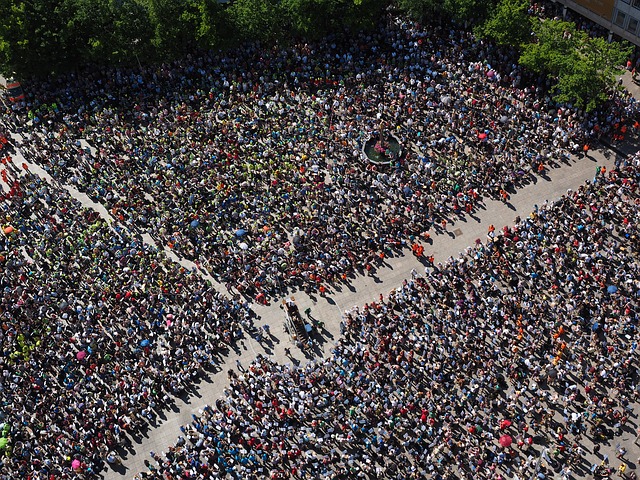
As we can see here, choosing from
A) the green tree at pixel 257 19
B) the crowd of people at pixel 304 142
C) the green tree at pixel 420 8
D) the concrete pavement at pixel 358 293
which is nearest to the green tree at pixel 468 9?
the green tree at pixel 420 8

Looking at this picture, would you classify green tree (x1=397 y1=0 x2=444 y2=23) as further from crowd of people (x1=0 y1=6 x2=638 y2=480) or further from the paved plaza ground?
the paved plaza ground

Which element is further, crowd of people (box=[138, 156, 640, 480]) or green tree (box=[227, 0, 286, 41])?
green tree (box=[227, 0, 286, 41])

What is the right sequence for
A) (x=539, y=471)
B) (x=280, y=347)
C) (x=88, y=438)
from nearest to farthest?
(x=539, y=471) < (x=88, y=438) < (x=280, y=347)

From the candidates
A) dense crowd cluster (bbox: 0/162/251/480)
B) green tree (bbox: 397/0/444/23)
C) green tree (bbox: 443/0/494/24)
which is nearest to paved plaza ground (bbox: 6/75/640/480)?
dense crowd cluster (bbox: 0/162/251/480)

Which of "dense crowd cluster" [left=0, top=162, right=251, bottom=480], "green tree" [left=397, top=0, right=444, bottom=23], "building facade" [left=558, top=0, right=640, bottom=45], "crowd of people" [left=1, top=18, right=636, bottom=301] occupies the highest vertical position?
"building facade" [left=558, top=0, right=640, bottom=45]

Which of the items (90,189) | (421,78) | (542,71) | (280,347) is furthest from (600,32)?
(90,189)

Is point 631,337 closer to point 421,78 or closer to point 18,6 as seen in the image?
point 421,78

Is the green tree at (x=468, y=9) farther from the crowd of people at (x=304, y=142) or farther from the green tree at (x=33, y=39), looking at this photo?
the green tree at (x=33, y=39)
